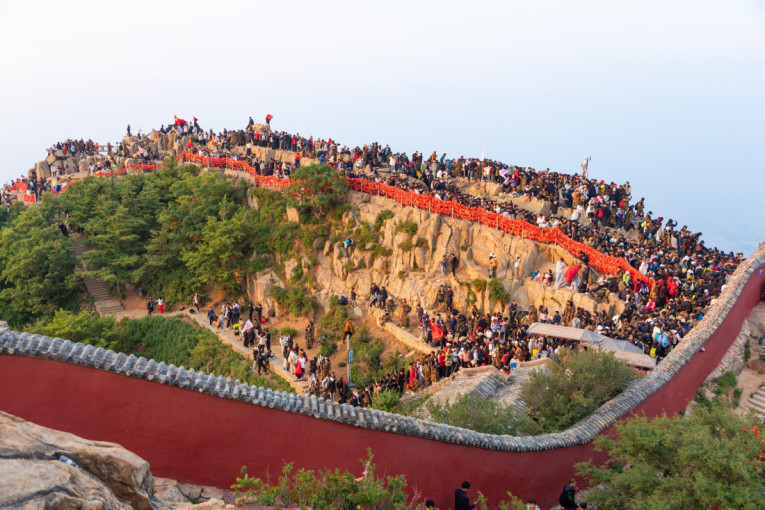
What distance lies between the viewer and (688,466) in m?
10.1

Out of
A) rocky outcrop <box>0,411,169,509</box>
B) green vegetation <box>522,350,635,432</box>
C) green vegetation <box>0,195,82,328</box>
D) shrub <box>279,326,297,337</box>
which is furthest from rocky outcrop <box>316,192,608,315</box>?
rocky outcrop <box>0,411,169,509</box>

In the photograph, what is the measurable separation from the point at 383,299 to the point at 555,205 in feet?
29.6

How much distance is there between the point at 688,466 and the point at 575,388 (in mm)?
4713

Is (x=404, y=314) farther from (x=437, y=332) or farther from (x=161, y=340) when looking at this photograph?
(x=161, y=340)

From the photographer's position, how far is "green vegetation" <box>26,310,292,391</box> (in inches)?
953

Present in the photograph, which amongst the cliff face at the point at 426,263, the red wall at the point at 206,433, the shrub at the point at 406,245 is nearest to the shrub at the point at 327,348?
the cliff face at the point at 426,263

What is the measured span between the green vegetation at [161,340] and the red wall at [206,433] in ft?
41.1

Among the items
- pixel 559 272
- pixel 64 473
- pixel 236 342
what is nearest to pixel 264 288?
pixel 236 342

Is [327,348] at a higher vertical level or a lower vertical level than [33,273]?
higher

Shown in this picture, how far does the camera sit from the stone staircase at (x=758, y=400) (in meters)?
16.8

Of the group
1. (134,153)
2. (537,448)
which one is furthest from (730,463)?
(134,153)

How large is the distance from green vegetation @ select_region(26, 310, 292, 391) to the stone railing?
12.7 metres

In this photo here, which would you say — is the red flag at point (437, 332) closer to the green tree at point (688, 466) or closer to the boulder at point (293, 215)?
the boulder at point (293, 215)

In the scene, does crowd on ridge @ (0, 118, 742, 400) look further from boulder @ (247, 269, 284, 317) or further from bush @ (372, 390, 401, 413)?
boulder @ (247, 269, 284, 317)
